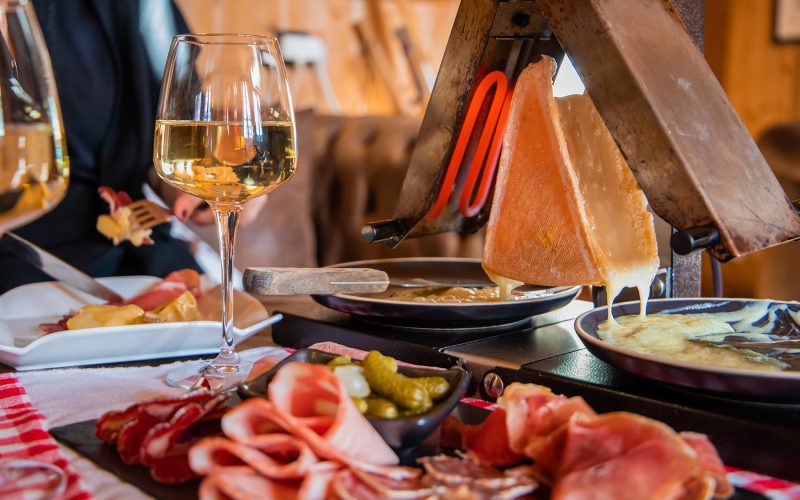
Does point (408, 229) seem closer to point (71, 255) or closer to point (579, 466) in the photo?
point (579, 466)

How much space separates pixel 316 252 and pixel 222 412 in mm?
2047

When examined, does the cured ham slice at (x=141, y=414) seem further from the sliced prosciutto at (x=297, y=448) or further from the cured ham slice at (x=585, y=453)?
the cured ham slice at (x=585, y=453)

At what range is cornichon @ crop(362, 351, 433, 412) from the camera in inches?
26.6

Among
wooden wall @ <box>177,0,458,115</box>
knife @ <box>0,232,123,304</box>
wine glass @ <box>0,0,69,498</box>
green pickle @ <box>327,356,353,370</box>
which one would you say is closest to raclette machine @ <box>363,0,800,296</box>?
green pickle @ <box>327,356,353,370</box>

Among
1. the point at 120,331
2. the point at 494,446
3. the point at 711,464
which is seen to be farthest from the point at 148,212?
the point at 711,464

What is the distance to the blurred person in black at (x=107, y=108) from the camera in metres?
2.01

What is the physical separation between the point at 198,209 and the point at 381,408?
1.03 meters

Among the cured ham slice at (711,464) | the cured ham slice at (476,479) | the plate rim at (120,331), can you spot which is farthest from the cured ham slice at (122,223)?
the cured ham slice at (711,464)

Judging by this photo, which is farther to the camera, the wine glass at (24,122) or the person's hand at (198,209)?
the person's hand at (198,209)

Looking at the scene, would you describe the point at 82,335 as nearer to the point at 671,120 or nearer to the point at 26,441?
the point at 26,441

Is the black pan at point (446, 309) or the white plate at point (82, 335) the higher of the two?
the black pan at point (446, 309)

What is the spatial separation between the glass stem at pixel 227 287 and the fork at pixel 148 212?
1.31ft

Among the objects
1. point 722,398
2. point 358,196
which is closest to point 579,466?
point 722,398

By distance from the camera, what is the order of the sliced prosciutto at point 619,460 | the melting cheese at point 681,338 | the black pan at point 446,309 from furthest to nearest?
the black pan at point 446,309 → the melting cheese at point 681,338 → the sliced prosciutto at point 619,460
